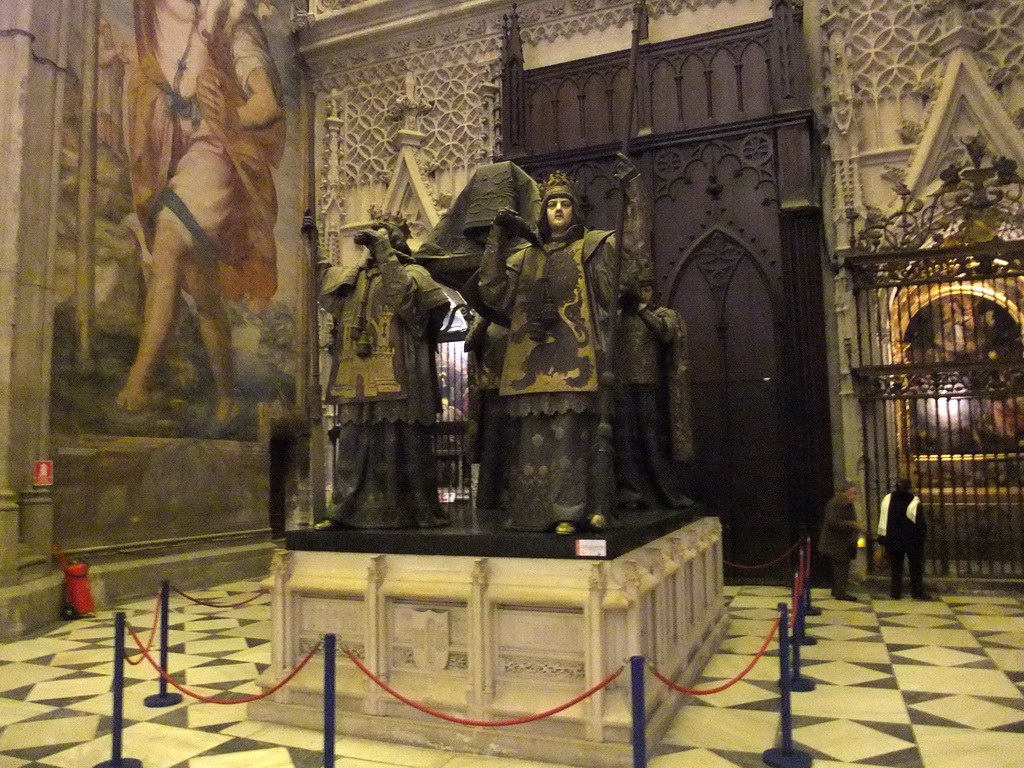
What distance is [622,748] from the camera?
12.5ft

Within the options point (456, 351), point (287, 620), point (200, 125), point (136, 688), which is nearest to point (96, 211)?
point (200, 125)

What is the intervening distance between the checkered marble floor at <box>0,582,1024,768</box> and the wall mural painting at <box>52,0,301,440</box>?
10.4 feet

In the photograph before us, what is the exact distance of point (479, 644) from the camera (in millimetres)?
4156

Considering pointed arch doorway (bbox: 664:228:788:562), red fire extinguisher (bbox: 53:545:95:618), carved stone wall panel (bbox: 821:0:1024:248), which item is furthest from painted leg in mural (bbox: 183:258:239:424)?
carved stone wall panel (bbox: 821:0:1024:248)

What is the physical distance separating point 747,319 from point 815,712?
244 inches

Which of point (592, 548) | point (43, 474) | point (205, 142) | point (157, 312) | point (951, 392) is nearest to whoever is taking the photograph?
point (592, 548)

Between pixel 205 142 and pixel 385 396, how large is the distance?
7916mm

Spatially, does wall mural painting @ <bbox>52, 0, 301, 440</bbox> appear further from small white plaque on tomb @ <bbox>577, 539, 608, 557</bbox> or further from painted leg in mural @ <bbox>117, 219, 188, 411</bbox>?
small white plaque on tomb @ <bbox>577, 539, 608, 557</bbox>

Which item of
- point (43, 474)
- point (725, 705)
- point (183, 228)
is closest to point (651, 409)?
point (725, 705)

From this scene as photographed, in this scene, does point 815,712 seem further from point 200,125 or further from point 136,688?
point 200,125

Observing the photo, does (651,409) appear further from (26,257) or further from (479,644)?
(26,257)

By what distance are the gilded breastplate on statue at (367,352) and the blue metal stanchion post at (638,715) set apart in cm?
237

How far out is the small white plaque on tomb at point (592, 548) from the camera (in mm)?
4090

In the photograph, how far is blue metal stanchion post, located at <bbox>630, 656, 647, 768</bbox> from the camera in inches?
126
